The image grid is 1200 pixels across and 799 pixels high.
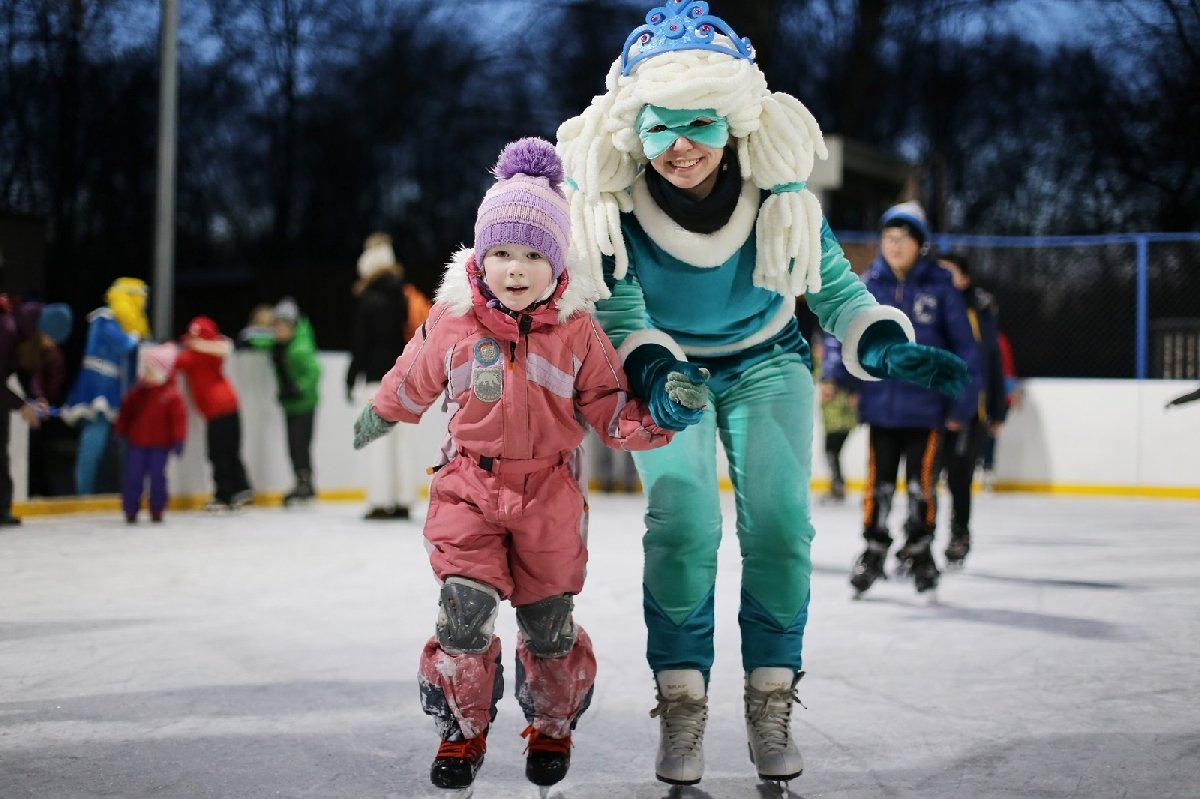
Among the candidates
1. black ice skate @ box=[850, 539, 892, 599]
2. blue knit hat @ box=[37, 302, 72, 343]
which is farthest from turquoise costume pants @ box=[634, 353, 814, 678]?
blue knit hat @ box=[37, 302, 72, 343]

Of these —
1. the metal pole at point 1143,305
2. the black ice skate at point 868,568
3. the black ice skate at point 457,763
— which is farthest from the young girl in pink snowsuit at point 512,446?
the metal pole at point 1143,305

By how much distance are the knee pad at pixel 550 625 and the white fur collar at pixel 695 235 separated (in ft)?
2.26

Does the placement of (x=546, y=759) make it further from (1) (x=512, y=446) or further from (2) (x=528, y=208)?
(2) (x=528, y=208)

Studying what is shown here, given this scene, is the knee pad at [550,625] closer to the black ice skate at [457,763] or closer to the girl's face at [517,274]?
the black ice skate at [457,763]

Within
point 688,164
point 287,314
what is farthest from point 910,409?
point 287,314

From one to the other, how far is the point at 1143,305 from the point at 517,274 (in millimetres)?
9738

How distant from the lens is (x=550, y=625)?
264 cm

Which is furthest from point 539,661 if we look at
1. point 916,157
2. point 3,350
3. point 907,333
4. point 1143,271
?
point 916,157

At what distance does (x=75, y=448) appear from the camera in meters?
10.3

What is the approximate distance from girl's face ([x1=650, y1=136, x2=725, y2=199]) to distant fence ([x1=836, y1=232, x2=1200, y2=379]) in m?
9.16

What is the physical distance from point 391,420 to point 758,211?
32.5 inches

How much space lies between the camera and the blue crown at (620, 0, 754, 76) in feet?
9.12

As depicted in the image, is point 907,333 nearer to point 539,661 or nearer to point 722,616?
point 539,661

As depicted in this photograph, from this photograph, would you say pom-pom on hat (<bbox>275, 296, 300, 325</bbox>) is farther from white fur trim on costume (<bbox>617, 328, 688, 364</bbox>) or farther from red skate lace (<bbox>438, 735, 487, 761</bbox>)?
red skate lace (<bbox>438, 735, 487, 761</bbox>)
